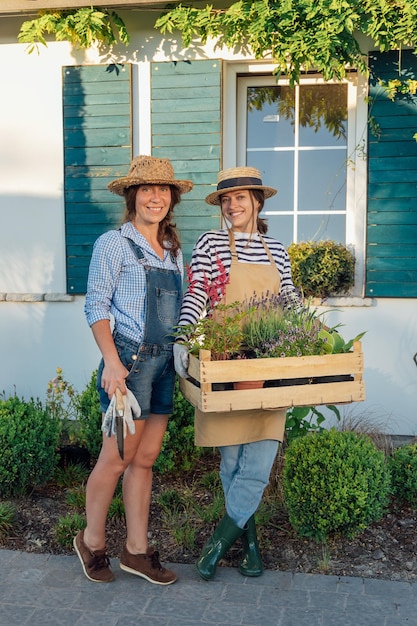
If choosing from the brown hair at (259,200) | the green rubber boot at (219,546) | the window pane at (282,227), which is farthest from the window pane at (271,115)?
the green rubber boot at (219,546)

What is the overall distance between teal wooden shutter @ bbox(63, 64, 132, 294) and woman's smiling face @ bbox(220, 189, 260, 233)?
2360 mm

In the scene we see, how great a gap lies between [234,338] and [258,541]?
3.99ft

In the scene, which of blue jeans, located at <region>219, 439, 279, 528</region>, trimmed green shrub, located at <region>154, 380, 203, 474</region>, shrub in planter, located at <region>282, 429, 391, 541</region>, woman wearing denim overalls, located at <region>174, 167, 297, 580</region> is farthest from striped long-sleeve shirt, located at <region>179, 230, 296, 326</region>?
trimmed green shrub, located at <region>154, 380, 203, 474</region>

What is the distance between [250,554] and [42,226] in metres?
3.38

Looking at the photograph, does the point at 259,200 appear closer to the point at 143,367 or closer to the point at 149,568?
the point at 143,367

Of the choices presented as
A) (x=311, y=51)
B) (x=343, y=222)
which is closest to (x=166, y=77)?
(x=311, y=51)

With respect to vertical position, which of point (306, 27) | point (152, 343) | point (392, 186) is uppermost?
point (306, 27)

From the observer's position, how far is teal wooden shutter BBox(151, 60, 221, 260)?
17.2 feet

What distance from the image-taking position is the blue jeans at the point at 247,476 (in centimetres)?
314

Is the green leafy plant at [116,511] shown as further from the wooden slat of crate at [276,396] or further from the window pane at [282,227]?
the window pane at [282,227]

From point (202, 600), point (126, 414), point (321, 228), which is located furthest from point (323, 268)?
point (202, 600)

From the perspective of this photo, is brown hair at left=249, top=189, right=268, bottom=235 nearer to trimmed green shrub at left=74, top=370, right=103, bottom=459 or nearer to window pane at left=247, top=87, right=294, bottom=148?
trimmed green shrub at left=74, top=370, right=103, bottom=459

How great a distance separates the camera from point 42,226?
18.4 feet

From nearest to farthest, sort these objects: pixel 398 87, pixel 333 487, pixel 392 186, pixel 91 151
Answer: pixel 333 487, pixel 398 87, pixel 392 186, pixel 91 151
